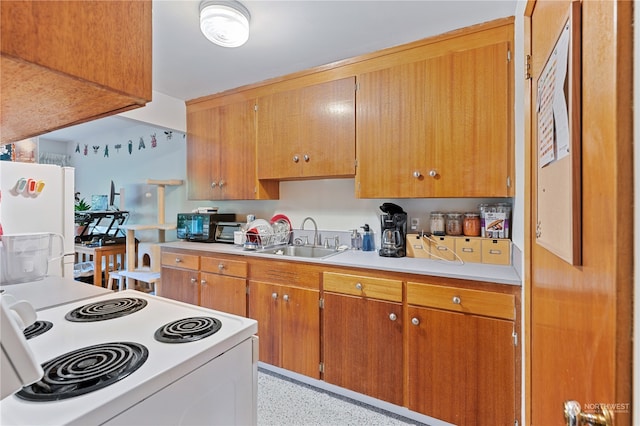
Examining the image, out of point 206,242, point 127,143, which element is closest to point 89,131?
point 127,143

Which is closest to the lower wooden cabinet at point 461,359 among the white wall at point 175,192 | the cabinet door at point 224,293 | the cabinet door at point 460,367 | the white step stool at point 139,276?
the cabinet door at point 460,367

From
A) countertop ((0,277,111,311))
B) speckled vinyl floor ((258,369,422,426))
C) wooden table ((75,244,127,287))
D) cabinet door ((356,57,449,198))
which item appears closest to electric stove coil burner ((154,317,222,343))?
countertop ((0,277,111,311))

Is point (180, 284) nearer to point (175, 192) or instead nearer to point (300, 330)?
point (300, 330)

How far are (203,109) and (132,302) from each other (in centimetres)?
217

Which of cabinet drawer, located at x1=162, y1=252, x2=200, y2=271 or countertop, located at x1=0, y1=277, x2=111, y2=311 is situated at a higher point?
countertop, located at x1=0, y1=277, x2=111, y2=311

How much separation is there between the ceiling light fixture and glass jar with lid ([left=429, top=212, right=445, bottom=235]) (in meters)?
1.67

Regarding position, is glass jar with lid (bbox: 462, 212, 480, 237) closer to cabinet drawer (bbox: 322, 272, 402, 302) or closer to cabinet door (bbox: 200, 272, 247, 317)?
cabinet drawer (bbox: 322, 272, 402, 302)

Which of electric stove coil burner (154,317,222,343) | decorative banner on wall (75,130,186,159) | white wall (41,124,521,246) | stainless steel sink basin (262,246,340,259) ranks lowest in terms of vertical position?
electric stove coil burner (154,317,222,343)

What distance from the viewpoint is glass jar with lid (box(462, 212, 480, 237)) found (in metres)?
1.92

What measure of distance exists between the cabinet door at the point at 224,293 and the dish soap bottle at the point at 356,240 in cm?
91

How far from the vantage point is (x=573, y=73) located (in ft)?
2.22

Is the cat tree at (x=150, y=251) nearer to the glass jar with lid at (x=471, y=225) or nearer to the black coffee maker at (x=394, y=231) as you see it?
the black coffee maker at (x=394, y=231)

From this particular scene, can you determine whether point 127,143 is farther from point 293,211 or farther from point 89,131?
point 293,211

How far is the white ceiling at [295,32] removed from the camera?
1636 mm
